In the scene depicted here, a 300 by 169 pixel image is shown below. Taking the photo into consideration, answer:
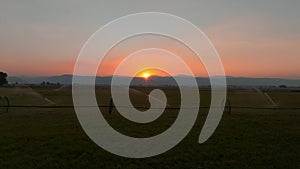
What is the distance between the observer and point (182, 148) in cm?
1462

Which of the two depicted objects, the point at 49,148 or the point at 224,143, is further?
the point at 224,143

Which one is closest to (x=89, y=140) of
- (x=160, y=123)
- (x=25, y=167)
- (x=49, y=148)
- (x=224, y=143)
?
(x=49, y=148)

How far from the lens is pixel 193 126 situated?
2164 cm

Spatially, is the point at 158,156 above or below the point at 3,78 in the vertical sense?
below

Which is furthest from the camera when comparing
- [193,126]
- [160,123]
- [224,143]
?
[160,123]

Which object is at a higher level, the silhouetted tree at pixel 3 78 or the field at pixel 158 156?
the silhouetted tree at pixel 3 78

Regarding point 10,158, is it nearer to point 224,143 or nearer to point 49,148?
point 49,148

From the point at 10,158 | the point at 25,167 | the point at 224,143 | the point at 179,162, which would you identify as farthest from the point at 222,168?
the point at 10,158

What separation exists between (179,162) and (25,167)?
520 cm

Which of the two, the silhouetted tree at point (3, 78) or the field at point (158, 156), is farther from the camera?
the silhouetted tree at point (3, 78)

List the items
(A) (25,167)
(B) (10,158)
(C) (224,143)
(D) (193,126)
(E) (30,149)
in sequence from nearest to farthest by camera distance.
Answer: (A) (25,167), (B) (10,158), (E) (30,149), (C) (224,143), (D) (193,126)

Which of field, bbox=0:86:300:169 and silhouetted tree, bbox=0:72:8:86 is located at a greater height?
silhouetted tree, bbox=0:72:8:86

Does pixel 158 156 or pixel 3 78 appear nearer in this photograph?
pixel 158 156

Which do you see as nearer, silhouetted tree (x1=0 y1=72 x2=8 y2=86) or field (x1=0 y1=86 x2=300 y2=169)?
field (x1=0 y1=86 x2=300 y2=169)
